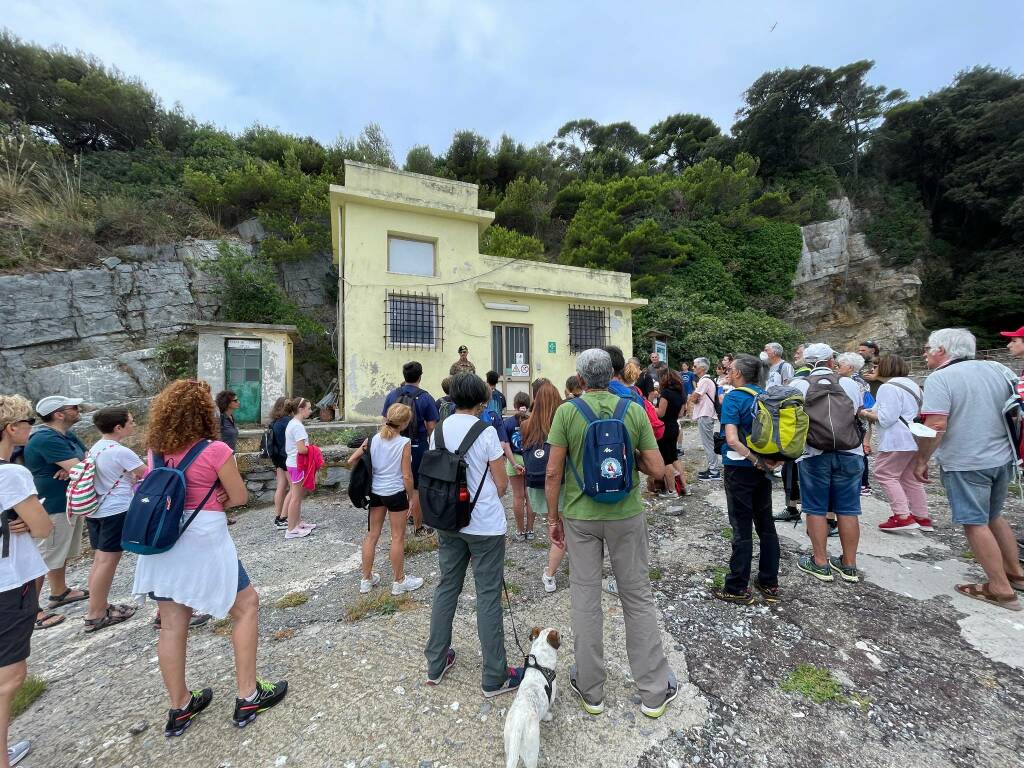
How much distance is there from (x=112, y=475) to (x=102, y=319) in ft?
45.4

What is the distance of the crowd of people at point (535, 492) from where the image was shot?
2012 mm

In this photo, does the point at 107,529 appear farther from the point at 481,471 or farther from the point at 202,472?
the point at 481,471

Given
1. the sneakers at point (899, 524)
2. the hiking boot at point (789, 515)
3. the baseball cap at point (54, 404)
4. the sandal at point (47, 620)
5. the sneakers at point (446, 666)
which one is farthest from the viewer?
the hiking boot at point (789, 515)

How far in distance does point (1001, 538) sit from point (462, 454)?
14.0 feet

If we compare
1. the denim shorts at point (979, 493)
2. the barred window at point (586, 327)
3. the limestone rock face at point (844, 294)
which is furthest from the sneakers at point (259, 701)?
the limestone rock face at point (844, 294)

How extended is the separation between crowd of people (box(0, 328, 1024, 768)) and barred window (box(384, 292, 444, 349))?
19.0 feet

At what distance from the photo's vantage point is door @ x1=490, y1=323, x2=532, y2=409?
11867 mm

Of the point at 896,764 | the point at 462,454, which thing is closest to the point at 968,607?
the point at 896,764

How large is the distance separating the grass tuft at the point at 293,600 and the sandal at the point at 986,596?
5494 millimetres

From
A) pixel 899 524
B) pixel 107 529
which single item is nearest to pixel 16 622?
pixel 107 529

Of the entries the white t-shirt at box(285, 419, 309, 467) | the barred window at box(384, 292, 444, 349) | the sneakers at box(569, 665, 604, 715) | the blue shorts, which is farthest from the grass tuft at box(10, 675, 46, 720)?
the barred window at box(384, 292, 444, 349)

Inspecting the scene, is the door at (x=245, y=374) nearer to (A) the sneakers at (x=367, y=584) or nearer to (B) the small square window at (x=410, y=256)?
(B) the small square window at (x=410, y=256)

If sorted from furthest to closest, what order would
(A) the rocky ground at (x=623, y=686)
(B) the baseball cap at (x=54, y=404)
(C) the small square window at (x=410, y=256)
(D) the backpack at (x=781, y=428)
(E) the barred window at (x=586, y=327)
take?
(E) the barred window at (x=586, y=327) < (C) the small square window at (x=410, y=256) < (B) the baseball cap at (x=54, y=404) < (D) the backpack at (x=781, y=428) < (A) the rocky ground at (x=623, y=686)

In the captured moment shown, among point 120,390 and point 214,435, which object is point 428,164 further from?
point 214,435
